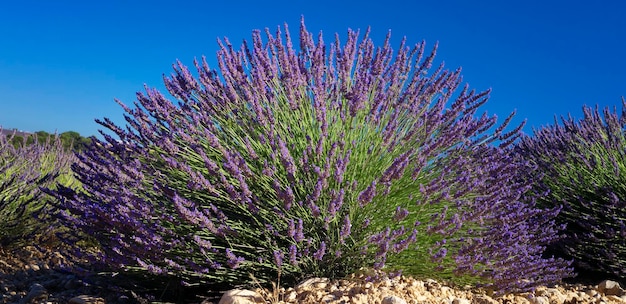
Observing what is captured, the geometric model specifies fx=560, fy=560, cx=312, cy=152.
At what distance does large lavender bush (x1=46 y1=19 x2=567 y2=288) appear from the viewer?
8.08 ft

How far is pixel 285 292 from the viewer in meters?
2.43

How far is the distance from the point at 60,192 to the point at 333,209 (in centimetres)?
187

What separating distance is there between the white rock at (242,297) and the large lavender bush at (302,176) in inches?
4.7

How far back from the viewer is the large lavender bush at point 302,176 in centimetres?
246

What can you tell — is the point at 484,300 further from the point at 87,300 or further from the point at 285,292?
the point at 87,300

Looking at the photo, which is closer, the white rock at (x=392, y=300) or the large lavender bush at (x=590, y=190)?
the white rock at (x=392, y=300)

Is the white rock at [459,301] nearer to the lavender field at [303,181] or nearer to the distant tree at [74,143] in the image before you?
the lavender field at [303,181]

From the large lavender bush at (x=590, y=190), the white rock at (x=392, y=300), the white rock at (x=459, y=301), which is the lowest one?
the white rock at (x=392, y=300)

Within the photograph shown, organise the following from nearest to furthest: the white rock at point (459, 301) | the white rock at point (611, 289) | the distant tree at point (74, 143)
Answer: the white rock at point (459, 301) < the white rock at point (611, 289) < the distant tree at point (74, 143)

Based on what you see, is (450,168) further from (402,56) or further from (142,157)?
(142,157)

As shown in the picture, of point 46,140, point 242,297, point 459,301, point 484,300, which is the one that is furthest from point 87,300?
point 46,140

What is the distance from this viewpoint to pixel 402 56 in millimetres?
3156

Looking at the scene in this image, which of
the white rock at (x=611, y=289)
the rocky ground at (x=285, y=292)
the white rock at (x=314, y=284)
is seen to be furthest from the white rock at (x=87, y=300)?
the white rock at (x=611, y=289)

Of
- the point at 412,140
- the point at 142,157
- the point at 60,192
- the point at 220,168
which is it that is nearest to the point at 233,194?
the point at 220,168
